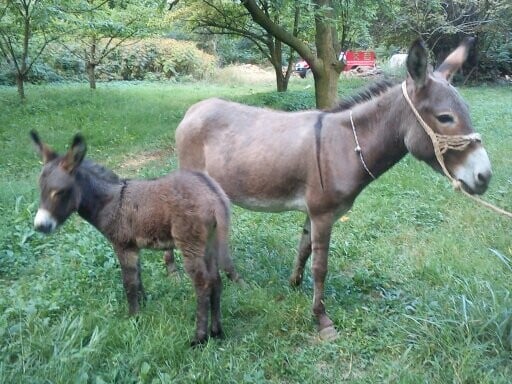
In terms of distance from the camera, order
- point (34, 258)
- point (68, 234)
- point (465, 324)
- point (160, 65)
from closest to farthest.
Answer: point (465, 324) < point (34, 258) < point (68, 234) < point (160, 65)

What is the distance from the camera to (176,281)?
4.13 meters

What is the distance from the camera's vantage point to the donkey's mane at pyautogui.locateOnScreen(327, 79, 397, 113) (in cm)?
358

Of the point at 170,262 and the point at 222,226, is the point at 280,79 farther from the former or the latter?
the point at 222,226

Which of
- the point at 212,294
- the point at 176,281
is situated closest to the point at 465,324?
the point at 212,294

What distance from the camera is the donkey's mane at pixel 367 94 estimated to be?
11.7 ft

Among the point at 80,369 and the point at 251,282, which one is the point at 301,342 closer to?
the point at 251,282

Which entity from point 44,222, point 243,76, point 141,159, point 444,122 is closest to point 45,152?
point 44,222

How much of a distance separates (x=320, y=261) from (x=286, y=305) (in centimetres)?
45

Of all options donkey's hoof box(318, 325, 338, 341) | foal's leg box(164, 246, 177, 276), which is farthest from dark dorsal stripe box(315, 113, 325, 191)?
foal's leg box(164, 246, 177, 276)

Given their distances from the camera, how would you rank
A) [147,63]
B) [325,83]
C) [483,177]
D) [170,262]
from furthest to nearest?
[147,63] < [325,83] < [170,262] < [483,177]

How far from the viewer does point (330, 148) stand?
3.59 m

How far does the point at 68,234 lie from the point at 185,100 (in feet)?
37.3

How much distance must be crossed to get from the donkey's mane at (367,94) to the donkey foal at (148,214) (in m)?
1.13

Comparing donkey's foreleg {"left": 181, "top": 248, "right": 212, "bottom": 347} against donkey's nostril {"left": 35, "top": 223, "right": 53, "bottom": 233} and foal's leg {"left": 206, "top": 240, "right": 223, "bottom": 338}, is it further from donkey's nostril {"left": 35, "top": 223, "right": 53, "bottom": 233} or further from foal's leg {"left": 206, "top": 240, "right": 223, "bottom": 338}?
donkey's nostril {"left": 35, "top": 223, "right": 53, "bottom": 233}
